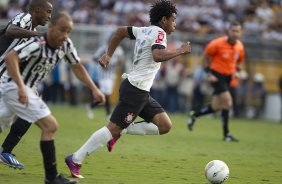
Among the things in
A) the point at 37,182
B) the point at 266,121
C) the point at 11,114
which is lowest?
the point at 266,121

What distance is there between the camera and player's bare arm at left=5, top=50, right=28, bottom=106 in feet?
26.7

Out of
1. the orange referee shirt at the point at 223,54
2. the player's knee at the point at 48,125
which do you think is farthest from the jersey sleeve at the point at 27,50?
the orange referee shirt at the point at 223,54

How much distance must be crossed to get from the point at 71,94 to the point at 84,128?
1157 cm

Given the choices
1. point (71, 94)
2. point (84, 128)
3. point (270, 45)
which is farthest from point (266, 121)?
point (84, 128)

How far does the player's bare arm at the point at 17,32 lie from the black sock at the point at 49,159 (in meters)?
1.99

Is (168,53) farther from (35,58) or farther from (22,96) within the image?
(22,96)

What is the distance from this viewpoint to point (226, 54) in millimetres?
16828

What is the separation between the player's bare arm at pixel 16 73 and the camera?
8.13 meters

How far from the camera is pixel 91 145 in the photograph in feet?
30.7

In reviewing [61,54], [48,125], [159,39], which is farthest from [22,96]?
[159,39]

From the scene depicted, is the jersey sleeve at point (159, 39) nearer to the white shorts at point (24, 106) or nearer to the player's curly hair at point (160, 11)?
the player's curly hair at point (160, 11)

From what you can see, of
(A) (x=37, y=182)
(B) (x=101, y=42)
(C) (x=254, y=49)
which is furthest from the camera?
(B) (x=101, y=42)

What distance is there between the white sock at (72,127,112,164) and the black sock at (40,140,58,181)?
94cm

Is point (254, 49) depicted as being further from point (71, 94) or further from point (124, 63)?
point (71, 94)
